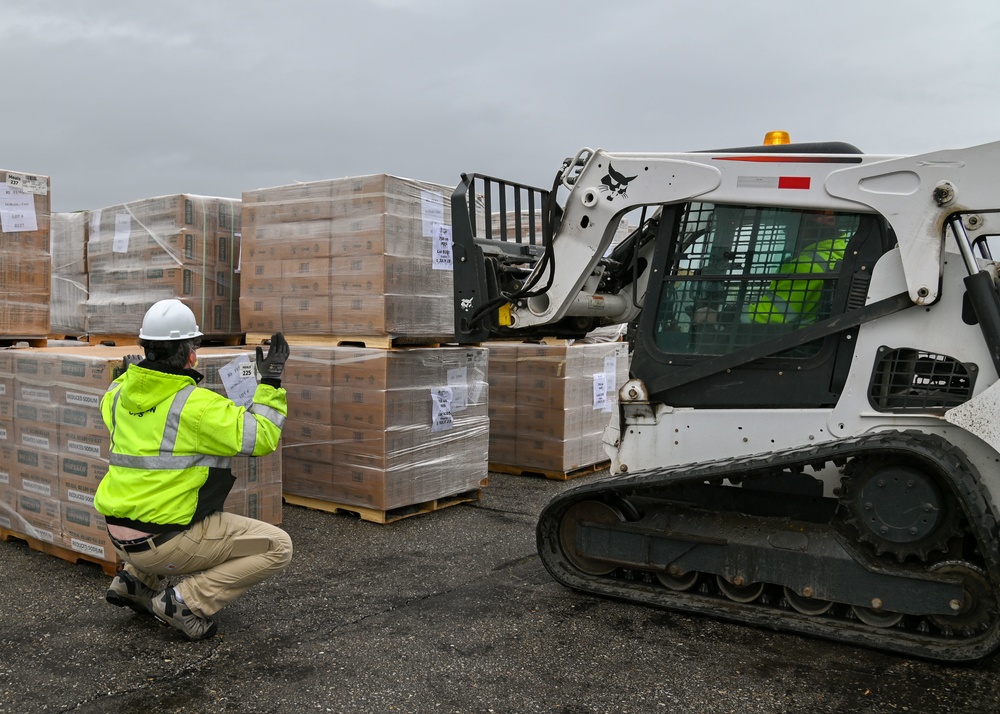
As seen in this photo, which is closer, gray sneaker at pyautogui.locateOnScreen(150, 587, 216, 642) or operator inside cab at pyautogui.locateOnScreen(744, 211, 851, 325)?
gray sneaker at pyautogui.locateOnScreen(150, 587, 216, 642)

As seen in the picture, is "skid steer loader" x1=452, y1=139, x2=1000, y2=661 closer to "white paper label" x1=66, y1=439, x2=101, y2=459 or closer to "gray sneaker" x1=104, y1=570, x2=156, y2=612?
"gray sneaker" x1=104, y1=570, x2=156, y2=612

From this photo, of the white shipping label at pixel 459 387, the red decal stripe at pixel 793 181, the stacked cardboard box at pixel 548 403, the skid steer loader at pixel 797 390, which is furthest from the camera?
the stacked cardboard box at pixel 548 403

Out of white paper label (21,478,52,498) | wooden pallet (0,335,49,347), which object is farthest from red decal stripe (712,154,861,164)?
wooden pallet (0,335,49,347)

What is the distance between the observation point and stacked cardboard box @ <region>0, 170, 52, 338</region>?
6191mm

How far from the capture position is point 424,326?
6.68 m

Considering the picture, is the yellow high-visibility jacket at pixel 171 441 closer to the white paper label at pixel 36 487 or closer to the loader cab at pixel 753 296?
the white paper label at pixel 36 487

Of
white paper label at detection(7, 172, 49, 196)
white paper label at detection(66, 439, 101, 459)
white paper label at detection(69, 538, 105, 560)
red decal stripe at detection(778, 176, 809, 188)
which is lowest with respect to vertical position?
white paper label at detection(69, 538, 105, 560)

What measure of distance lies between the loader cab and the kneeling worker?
2155 mm

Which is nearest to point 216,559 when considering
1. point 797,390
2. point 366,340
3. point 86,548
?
point 86,548

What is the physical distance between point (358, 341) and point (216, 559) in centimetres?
260

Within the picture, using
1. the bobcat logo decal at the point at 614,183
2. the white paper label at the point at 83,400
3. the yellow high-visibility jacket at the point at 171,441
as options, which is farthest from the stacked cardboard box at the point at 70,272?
the bobcat logo decal at the point at 614,183

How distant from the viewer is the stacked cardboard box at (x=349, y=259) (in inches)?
251

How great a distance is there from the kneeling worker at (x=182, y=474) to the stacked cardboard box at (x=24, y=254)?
2647 mm

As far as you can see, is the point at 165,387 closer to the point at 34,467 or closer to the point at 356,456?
the point at 34,467
